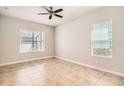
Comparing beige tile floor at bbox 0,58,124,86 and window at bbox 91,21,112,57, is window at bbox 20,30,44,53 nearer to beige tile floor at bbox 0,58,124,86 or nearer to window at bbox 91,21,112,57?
beige tile floor at bbox 0,58,124,86

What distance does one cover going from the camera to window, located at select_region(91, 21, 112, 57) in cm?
342

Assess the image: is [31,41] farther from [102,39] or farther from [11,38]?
[102,39]

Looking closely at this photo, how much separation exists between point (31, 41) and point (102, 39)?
174 inches

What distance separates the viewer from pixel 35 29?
5750 mm

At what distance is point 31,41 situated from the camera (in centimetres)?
582

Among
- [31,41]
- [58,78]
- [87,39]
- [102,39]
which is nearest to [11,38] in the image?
[31,41]

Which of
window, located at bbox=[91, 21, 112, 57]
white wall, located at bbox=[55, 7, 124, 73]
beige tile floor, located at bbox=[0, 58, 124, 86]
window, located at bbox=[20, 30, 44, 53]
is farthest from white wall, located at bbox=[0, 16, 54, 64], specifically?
window, located at bbox=[91, 21, 112, 57]

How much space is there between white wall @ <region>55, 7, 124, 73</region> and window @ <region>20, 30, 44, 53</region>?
1253 millimetres

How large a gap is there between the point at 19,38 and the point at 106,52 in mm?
4718

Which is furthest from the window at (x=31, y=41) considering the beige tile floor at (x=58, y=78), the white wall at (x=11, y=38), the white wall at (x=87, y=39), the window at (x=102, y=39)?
the window at (x=102, y=39)

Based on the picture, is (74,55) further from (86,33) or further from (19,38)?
(19,38)

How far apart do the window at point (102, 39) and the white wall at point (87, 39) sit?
0.60 feet

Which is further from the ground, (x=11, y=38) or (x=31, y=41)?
(x=11, y=38)
